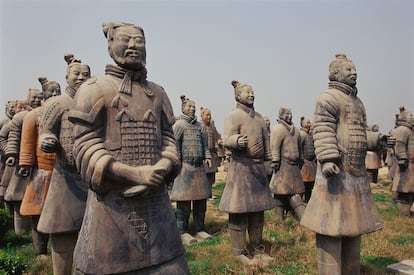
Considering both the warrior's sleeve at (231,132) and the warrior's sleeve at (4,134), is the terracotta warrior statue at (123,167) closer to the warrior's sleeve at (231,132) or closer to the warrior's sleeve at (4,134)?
the warrior's sleeve at (231,132)

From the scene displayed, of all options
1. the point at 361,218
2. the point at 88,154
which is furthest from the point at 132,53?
the point at 361,218

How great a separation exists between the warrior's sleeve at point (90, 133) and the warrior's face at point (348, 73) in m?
2.75

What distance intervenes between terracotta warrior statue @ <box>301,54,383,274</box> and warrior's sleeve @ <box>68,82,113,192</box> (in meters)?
2.34

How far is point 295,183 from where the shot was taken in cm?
770

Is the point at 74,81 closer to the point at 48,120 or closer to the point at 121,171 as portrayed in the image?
the point at 48,120

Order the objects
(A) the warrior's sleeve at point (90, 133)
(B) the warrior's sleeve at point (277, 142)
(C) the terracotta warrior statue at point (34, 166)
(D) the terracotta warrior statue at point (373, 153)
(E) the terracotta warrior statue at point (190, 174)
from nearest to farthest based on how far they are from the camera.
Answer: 1. (A) the warrior's sleeve at point (90, 133)
2. (D) the terracotta warrior statue at point (373, 153)
3. (C) the terracotta warrior statue at point (34, 166)
4. (E) the terracotta warrior statue at point (190, 174)
5. (B) the warrior's sleeve at point (277, 142)

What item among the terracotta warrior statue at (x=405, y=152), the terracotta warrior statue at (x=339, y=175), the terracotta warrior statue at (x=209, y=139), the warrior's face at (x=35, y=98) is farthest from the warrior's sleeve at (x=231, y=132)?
the terracotta warrior statue at (x=405, y=152)

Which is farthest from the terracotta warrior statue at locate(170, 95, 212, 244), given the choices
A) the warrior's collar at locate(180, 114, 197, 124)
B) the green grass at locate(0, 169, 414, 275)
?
the green grass at locate(0, 169, 414, 275)

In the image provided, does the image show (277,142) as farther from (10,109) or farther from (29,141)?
(10,109)

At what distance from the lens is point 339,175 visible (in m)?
4.07

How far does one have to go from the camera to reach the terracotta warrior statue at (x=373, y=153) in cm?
446

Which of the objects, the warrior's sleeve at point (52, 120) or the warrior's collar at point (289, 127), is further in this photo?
the warrior's collar at point (289, 127)

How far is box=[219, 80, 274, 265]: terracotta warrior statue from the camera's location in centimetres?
534

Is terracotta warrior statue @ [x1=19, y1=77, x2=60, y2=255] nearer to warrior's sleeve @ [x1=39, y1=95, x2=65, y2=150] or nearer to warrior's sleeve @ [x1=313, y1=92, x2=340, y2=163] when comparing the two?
warrior's sleeve @ [x1=39, y1=95, x2=65, y2=150]
